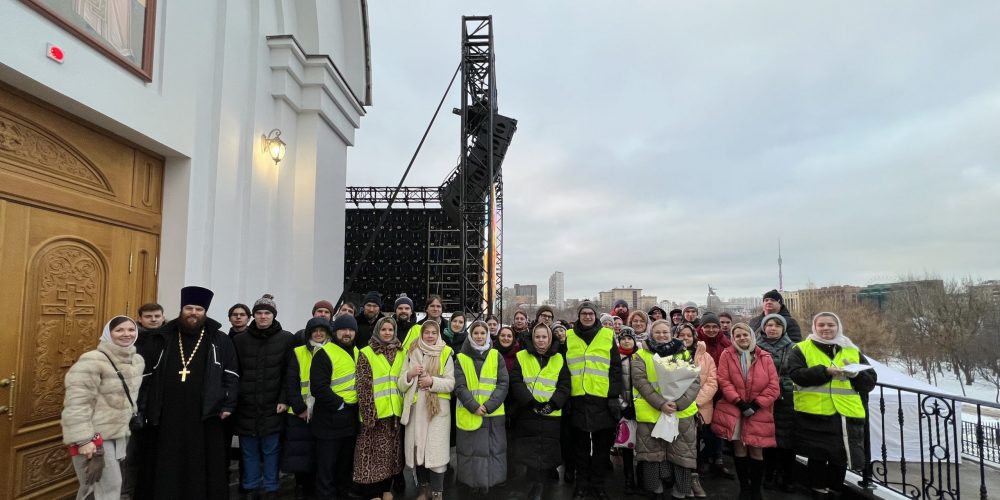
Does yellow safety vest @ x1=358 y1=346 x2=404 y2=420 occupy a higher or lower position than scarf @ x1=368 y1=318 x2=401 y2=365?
lower

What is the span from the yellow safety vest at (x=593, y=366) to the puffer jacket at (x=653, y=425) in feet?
1.07

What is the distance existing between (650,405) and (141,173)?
5496 millimetres

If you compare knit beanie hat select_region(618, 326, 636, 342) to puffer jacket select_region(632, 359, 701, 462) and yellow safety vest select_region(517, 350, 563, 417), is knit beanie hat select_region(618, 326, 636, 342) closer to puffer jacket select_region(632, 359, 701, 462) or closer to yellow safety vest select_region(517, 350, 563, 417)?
puffer jacket select_region(632, 359, 701, 462)

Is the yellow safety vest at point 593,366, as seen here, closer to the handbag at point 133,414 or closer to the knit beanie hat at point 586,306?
the knit beanie hat at point 586,306

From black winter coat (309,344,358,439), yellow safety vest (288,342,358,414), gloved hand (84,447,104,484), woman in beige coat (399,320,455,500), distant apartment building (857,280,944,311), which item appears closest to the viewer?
gloved hand (84,447,104,484)

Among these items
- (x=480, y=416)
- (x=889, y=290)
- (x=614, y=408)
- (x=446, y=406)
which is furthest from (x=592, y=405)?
Answer: (x=889, y=290)

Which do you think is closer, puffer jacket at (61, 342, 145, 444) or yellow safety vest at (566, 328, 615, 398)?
puffer jacket at (61, 342, 145, 444)

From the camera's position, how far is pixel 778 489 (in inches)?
169

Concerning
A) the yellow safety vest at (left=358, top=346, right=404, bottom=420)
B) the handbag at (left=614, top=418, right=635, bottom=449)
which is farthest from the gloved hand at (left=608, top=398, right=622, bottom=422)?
the yellow safety vest at (left=358, top=346, right=404, bottom=420)

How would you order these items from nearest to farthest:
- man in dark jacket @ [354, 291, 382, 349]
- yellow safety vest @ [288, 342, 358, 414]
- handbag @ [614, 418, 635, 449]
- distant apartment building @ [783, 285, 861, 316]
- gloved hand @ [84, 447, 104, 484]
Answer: gloved hand @ [84, 447, 104, 484] < yellow safety vest @ [288, 342, 358, 414] < handbag @ [614, 418, 635, 449] < man in dark jacket @ [354, 291, 382, 349] < distant apartment building @ [783, 285, 861, 316]

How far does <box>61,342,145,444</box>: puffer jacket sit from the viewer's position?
2.88 meters

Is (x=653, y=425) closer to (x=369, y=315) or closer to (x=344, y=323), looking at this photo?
(x=344, y=323)

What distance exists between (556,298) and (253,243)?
5463cm

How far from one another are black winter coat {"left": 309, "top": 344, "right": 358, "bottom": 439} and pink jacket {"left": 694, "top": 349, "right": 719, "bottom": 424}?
3.26m
